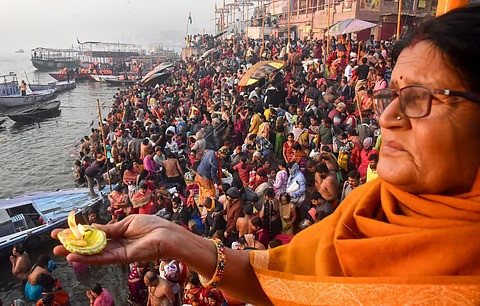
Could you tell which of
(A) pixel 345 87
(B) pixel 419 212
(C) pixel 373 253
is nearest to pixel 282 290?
(C) pixel 373 253

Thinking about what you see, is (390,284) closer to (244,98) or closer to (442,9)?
(442,9)

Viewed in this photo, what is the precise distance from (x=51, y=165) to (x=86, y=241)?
17663 millimetres

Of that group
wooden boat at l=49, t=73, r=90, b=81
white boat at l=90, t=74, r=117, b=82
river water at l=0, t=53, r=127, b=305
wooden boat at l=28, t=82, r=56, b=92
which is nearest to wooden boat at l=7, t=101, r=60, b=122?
river water at l=0, t=53, r=127, b=305

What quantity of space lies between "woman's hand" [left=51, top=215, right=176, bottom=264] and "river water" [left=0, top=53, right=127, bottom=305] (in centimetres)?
658

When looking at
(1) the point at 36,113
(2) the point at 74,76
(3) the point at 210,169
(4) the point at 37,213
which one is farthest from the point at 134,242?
(2) the point at 74,76

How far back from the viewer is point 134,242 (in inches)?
48.1

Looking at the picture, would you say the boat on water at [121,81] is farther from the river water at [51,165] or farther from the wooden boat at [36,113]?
the wooden boat at [36,113]

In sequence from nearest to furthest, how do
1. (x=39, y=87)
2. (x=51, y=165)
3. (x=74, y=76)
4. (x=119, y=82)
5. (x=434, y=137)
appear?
1. (x=434, y=137)
2. (x=51, y=165)
3. (x=39, y=87)
4. (x=119, y=82)
5. (x=74, y=76)

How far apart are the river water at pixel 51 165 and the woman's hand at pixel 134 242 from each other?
21.6 ft

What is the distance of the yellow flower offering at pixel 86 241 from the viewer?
115 centimetres

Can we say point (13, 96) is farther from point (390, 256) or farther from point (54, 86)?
point (390, 256)

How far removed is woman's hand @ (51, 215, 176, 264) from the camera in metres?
1.14

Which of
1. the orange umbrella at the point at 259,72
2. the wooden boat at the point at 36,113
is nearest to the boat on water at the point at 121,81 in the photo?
the wooden boat at the point at 36,113

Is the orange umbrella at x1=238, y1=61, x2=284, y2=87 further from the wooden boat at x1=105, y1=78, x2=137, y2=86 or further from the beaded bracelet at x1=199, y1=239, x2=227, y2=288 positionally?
the wooden boat at x1=105, y1=78, x2=137, y2=86
